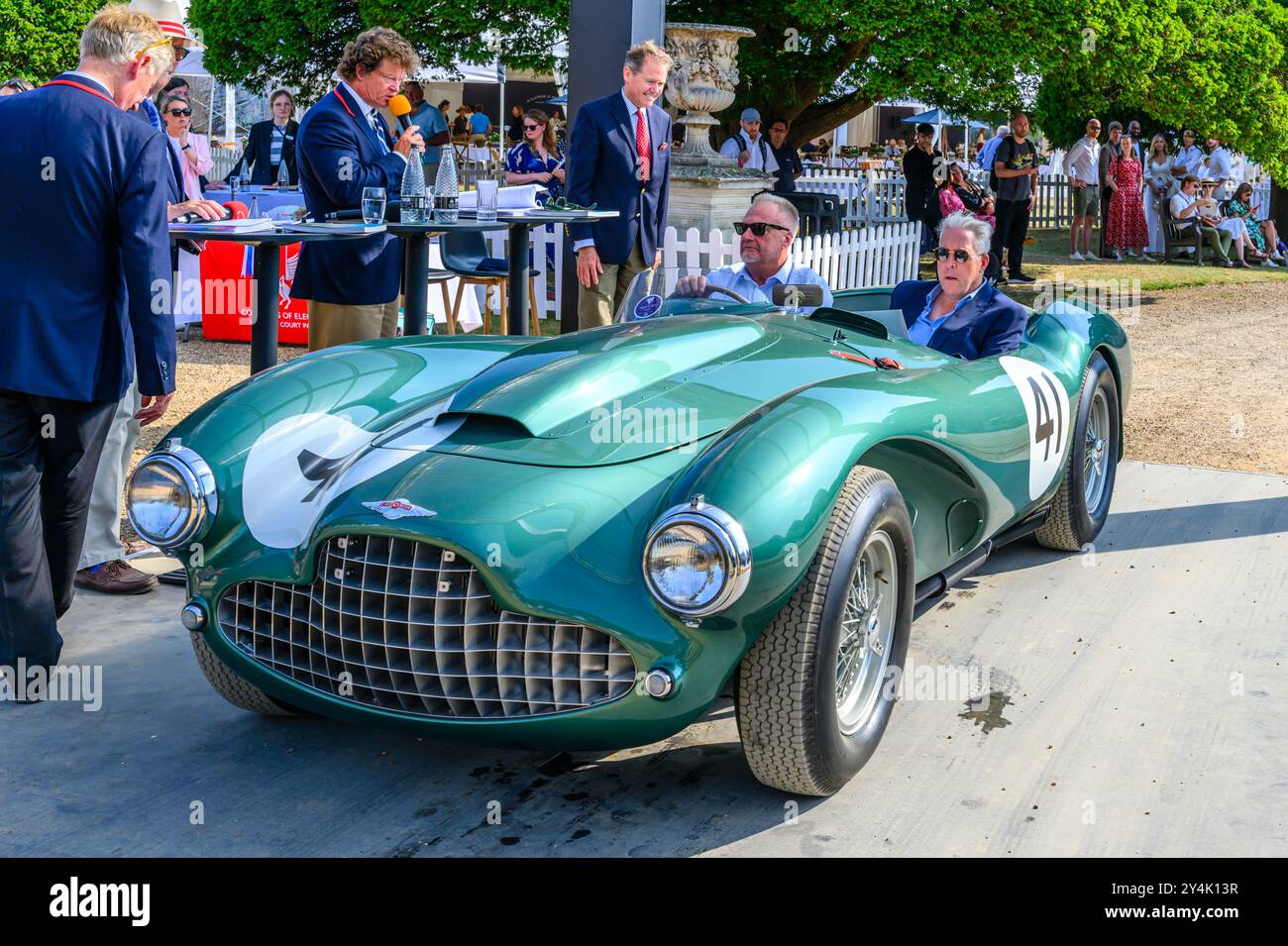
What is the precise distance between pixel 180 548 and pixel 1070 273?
52.5ft

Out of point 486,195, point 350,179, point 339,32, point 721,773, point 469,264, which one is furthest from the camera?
point 339,32

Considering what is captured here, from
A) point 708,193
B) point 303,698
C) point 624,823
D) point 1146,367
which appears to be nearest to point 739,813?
point 624,823

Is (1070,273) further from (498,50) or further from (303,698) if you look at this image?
(303,698)

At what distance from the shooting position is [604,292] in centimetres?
805

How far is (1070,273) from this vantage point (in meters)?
18.0

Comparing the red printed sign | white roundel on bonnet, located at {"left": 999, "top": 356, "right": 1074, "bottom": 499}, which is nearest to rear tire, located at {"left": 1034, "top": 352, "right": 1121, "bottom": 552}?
white roundel on bonnet, located at {"left": 999, "top": 356, "right": 1074, "bottom": 499}

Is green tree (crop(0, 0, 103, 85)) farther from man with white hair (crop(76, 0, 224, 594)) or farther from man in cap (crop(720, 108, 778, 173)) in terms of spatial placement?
man with white hair (crop(76, 0, 224, 594))

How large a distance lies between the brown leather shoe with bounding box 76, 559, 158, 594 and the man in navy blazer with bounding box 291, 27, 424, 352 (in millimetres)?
1464

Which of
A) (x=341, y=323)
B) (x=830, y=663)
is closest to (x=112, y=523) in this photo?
(x=341, y=323)

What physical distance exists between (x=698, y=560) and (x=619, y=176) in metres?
5.09

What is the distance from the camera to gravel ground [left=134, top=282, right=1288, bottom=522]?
26.3 feet

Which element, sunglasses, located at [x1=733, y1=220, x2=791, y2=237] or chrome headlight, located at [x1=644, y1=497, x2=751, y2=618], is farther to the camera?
sunglasses, located at [x1=733, y1=220, x2=791, y2=237]

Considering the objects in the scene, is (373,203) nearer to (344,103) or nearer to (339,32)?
(344,103)

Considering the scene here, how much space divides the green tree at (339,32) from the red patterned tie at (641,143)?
31.6 ft
